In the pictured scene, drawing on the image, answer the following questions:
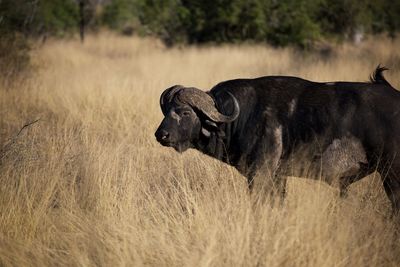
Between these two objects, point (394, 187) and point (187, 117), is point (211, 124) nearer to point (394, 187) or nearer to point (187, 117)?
point (187, 117)

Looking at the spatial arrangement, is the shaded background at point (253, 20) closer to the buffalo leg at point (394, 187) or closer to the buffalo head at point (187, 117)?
the buffalo head at point (187, 117)

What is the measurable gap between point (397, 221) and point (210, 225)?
1530 mm

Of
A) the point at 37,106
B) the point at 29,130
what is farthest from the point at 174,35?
the point at 29,130

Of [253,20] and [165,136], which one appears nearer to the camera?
[165,136]

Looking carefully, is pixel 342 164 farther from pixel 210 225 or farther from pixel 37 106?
pixel 37 106

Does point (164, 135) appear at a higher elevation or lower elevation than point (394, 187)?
higher

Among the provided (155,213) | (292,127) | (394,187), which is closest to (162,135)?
(155,213)

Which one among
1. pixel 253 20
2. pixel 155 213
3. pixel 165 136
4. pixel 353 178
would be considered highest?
pixel 253 20

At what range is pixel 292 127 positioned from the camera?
4.32 metres

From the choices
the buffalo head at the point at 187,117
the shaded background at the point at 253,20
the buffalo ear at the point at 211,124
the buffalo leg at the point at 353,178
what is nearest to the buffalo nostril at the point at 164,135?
the buffalo head at the point at 187,117

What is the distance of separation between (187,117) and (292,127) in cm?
93

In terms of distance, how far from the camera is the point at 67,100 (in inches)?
356

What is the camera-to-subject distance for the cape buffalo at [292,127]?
13.3 feet

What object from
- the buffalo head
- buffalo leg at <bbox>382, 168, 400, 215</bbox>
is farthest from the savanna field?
the buffalo head
